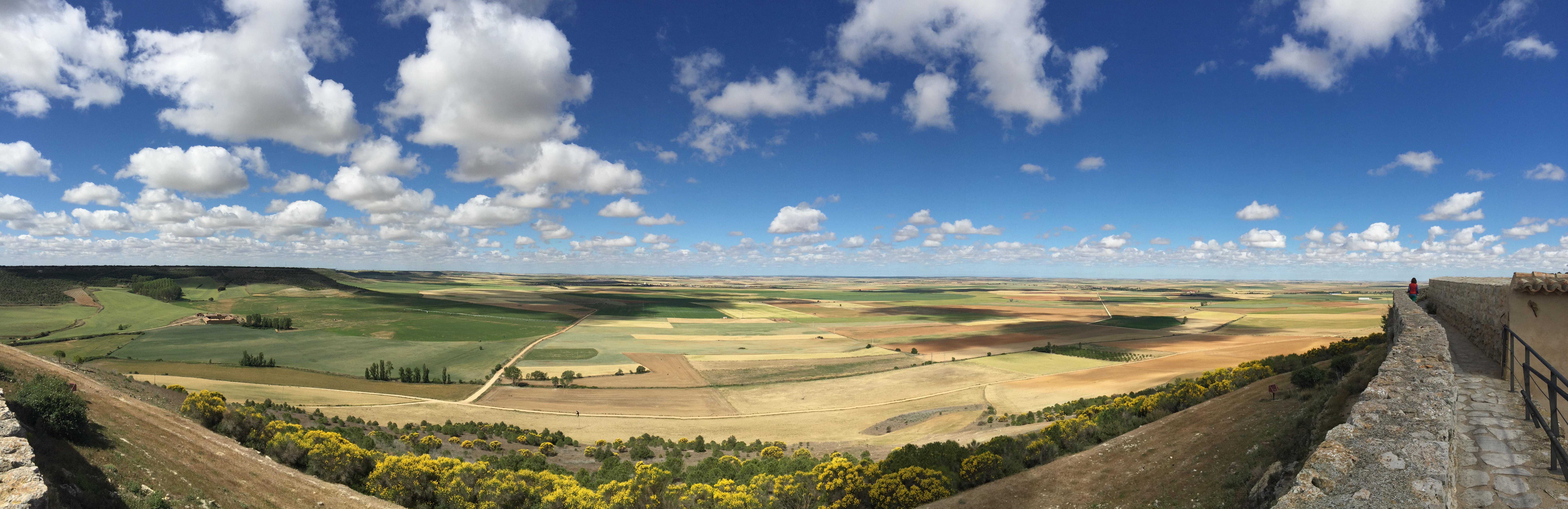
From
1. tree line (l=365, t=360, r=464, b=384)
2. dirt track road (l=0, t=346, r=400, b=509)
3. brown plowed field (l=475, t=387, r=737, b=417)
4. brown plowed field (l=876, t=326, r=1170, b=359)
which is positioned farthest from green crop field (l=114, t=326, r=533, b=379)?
brown plowed field (l=876, t=326, r=1170, b=359)

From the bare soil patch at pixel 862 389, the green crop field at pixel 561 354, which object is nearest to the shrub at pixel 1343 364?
the bare soil patch at pixel 862 389

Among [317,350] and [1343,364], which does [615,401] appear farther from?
[317,350]

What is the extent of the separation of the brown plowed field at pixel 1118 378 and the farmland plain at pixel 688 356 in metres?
0.33

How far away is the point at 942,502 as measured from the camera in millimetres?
17156

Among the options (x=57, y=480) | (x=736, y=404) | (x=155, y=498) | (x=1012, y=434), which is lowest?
(x=736, y=404)

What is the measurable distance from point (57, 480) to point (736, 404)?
4060cm

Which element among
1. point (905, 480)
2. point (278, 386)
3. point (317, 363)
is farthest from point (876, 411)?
point (317, 363)

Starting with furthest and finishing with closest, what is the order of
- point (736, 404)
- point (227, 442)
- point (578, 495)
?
1. point (736, 404)
2. point (227, 442)
3. point (578, 495)

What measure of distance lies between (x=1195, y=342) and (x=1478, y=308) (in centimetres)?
8196

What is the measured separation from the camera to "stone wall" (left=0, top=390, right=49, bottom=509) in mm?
9523

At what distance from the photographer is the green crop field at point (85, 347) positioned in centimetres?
6569

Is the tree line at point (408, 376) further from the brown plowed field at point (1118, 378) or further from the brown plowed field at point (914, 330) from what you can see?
Result: the brown plowed field at point (914, 330)

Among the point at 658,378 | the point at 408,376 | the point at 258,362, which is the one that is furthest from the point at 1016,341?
the point at 258,362

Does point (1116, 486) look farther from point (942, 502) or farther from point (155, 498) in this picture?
point (155, 498)
